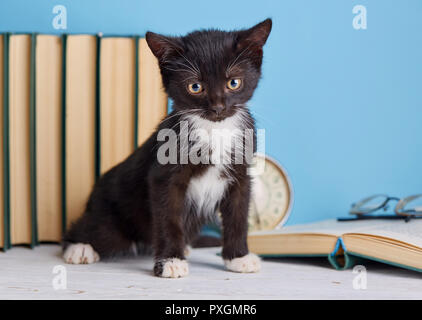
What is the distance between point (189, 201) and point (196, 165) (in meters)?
0.13

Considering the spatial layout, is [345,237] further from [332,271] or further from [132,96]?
[132,96]

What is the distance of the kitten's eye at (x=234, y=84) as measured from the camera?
50.1 inches

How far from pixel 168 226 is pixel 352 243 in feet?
1.66

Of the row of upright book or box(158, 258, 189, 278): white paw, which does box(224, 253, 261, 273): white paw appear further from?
the row of upright book

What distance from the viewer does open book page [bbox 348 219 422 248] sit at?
4.13 feet

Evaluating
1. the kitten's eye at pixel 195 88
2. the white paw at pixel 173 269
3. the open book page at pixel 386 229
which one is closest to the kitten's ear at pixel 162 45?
the kitten's eye at pixel 195 88

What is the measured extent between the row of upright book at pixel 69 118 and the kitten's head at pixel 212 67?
63 centimetres

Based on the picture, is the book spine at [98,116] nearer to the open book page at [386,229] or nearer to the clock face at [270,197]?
the clock face at [270,197]

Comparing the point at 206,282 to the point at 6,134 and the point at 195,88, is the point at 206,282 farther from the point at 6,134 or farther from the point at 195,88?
the point at 6,134

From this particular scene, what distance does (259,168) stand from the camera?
210 cm

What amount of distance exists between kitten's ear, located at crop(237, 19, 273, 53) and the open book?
0.57 m

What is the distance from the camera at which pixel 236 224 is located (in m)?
1.43

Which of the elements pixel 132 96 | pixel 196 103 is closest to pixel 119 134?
pixel 132 96

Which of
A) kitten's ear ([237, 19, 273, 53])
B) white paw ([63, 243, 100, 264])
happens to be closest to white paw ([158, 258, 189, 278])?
white paw ([63, 243, 100, 264])
